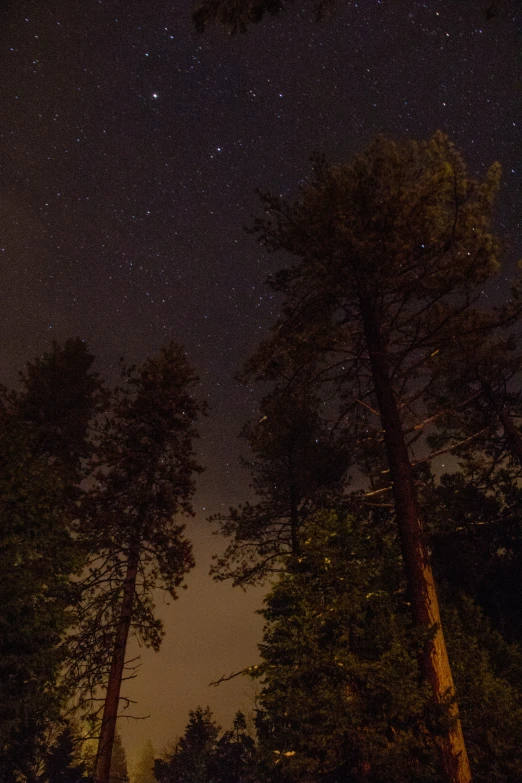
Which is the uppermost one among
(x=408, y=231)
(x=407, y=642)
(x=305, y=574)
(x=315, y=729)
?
(x=408, y=231)

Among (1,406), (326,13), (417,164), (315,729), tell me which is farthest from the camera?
(1,406)

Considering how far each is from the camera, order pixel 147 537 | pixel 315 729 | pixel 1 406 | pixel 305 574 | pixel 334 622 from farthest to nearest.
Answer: pixel 1 406, pixel 147 537, pixel 305 574, pixel 334 622, pixel 315 729

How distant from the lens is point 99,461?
13508 mm

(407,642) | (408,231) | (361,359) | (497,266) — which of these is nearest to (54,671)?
(407,642)

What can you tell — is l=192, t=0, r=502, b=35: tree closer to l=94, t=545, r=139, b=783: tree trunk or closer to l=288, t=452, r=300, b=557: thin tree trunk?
l=94, t=545, r=139, b=783: tree trunk

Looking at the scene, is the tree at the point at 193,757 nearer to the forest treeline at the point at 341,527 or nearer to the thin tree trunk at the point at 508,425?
the forest treeline at the point at 341,527

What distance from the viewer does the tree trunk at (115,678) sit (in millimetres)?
9930

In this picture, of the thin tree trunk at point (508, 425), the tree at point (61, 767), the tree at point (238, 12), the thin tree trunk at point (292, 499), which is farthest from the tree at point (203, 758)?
the tree at point (238, 12)

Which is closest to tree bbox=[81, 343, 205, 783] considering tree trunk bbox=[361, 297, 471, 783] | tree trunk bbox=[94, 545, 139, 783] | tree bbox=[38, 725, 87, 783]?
tree trunk bbox=[94, 545, 139, 783]

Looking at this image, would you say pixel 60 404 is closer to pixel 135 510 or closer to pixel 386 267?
pixel 135 510

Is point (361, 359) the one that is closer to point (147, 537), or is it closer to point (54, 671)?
point (147, 537)

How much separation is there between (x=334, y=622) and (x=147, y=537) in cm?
641

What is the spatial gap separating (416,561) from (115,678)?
25.1 ft

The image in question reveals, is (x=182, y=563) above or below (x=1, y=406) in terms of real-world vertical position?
below
